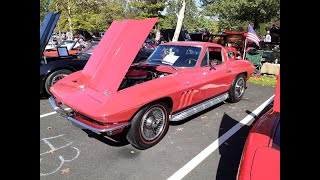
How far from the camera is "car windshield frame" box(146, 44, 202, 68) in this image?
194 inches

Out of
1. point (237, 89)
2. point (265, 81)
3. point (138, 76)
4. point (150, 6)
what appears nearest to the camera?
point (138, 76)

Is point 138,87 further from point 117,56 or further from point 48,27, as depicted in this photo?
point 48,27

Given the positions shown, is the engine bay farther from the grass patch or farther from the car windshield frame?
the grass patch

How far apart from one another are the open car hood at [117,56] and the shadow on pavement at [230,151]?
1804 millimetres

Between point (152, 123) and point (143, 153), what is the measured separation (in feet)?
1.50

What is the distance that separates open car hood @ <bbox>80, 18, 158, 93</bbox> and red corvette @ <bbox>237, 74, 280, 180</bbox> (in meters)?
2.10

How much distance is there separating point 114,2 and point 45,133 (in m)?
36.9

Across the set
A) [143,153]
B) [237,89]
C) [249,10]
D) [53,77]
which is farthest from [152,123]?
[249,10]

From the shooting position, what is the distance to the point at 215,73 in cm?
508

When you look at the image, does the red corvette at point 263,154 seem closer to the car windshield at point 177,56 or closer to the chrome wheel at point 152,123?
the chrome wheel at point 152,123

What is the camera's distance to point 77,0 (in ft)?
76.8

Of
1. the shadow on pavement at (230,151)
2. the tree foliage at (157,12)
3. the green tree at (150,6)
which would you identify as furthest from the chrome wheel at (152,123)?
the green tree at (150,6)
